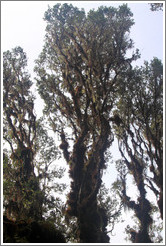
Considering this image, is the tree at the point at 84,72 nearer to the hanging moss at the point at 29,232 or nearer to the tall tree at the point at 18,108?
the tall tree at the point at 18,108

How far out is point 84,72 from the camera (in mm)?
24312

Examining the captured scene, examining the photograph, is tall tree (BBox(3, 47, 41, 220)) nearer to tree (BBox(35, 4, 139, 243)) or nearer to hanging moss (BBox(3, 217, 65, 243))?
tree (BBox(35, 4, 139, 243))

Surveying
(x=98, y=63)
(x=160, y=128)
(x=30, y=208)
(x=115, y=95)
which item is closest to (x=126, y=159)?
(x=160, y=128)

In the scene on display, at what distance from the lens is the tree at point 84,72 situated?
21.0 m

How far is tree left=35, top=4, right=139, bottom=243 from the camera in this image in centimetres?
2102

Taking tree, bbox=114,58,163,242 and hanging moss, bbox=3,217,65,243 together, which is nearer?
hanging moss, bbox=3,217,65,243

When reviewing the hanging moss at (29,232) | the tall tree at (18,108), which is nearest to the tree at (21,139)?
the tall tree at (18,108)

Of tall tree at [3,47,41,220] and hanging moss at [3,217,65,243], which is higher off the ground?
tall tree at [3,47,41,220]

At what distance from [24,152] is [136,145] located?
12.4 m

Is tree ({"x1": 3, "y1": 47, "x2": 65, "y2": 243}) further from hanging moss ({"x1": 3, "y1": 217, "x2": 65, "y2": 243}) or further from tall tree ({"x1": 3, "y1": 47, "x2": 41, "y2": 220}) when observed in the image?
hanging moss ({"x1": 3, "y1": 217, "x2": 65, "y2": 243})

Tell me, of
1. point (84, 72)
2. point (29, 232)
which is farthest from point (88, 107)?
point (29, 232)

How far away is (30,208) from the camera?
17.2 metres

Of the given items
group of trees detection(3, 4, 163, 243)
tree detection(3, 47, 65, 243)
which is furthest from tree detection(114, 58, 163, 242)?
tree detection(3, 47, 65, 243)

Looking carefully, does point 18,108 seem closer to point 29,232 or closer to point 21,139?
point 21,139
